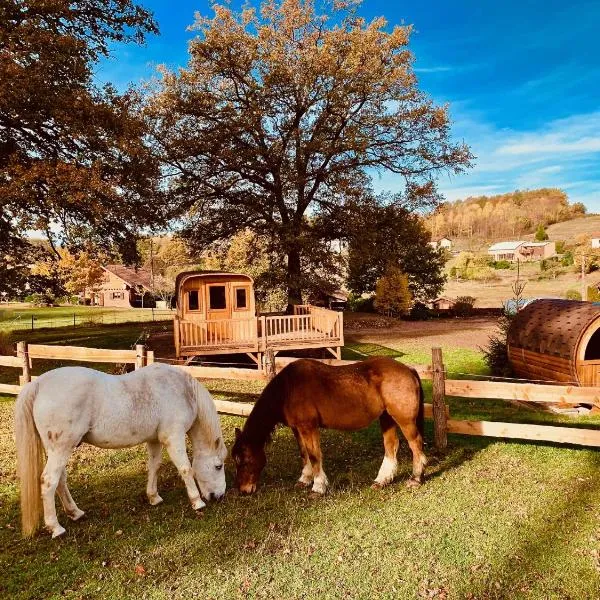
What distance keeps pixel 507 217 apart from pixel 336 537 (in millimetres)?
157888

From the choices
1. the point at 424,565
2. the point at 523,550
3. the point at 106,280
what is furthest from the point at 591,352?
the point at 106,280

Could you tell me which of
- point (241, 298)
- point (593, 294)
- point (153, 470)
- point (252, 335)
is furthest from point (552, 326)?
point (593, 294)

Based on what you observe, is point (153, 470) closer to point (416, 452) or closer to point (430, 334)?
point (416, 452)

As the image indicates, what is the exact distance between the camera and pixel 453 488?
19.0ft

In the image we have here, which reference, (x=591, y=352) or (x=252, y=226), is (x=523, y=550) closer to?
(x=591, y=352)

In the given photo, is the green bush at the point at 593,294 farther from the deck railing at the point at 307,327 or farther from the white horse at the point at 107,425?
the white horse at the point at 107,425

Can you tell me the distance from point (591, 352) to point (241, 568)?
1124 centimetres

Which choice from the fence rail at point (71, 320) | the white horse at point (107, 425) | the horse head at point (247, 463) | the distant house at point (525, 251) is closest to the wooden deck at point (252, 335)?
the horse head at point (247, 463)

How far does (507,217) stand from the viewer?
146000 mm

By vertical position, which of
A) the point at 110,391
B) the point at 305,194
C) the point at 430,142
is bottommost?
the point at 110,391

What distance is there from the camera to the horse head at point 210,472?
5.34 metres

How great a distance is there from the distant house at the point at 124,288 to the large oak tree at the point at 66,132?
39292 mm

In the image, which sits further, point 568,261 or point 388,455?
point 568,261

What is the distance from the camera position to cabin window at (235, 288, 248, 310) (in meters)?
17.7
